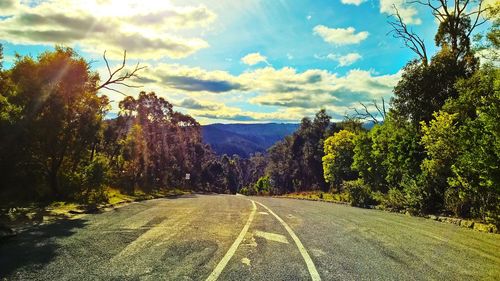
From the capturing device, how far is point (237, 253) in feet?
25.8

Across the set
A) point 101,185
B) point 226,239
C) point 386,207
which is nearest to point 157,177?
point 101,185

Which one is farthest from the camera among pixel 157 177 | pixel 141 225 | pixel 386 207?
pixel 157 177

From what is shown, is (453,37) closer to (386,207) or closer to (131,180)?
(386,207)

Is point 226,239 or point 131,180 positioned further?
point 131,180

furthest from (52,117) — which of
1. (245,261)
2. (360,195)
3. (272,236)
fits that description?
(360,195)

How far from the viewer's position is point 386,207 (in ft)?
81.7

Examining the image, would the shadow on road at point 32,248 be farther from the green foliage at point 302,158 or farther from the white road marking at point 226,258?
the green foliage at point 302,158

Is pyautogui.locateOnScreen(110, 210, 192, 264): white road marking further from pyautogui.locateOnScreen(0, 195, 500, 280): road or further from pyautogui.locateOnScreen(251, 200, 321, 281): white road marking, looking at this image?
pyautogui.locateOnScreen(251, 200, 321, 281): white road marking

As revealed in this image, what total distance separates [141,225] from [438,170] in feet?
47.7

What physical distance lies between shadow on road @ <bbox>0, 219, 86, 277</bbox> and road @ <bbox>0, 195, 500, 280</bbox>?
0.05ft

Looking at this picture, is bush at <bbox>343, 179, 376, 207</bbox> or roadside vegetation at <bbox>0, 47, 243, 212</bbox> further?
bush at <bbox>343, 179, 376, 207</bbox>

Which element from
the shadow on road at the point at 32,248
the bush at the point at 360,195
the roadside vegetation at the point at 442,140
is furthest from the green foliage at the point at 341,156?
the shadow on road at the point at 32,248

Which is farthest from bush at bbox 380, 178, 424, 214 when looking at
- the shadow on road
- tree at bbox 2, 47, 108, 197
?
tree at bbox 2, 47, 108, 197

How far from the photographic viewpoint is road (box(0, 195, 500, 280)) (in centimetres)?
636
